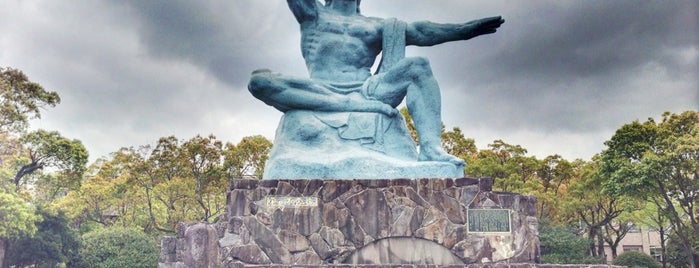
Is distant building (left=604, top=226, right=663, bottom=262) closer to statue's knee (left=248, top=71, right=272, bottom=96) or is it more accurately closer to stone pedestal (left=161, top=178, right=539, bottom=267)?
stone pedestal (left=161, top=178, right=539, bottom=267)

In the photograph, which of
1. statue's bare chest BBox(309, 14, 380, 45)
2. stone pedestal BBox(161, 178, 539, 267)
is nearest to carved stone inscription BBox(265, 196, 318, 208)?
stone pedestal BBox(161, 178, 539, 267)

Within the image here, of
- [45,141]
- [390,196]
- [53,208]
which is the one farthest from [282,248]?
[53,208]

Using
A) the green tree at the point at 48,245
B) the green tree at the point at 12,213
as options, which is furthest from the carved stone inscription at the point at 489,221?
the green tree at the point at 48,245

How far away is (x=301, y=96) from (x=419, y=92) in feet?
4.73

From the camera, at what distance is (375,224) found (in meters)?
6.62

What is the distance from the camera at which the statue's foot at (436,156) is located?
23.6ft

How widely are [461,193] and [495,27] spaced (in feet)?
7.90

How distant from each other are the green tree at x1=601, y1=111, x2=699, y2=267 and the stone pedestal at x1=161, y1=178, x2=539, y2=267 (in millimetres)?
12137

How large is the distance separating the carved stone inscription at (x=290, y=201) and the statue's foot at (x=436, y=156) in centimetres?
150

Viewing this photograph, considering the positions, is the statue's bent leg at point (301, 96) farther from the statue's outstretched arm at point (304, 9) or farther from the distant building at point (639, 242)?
the distant building at point (639, 242)

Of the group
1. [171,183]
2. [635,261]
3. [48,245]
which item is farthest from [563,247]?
[48,245]

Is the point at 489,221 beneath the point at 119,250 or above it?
above

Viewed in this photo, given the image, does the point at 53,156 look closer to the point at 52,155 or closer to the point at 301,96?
the point at 52,155

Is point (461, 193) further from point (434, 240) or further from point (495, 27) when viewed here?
point (495, 27)
